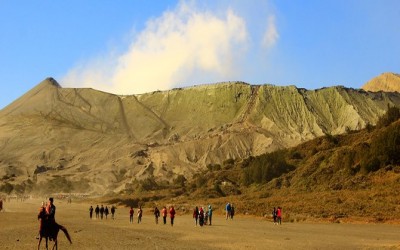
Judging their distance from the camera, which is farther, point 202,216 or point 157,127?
point 157,127

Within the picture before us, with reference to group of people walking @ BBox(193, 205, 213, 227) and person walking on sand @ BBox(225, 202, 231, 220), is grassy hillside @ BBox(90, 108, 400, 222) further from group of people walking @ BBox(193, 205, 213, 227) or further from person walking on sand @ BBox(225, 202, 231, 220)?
group of people walking @ BBox(193, 205, 213, 227)

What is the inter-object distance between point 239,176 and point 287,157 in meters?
7.61

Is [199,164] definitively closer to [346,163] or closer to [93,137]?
[93,137]

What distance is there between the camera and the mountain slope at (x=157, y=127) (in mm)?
108812

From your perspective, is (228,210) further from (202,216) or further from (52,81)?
(52,81)

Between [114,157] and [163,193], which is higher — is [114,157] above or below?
above

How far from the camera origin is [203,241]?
22375 mm

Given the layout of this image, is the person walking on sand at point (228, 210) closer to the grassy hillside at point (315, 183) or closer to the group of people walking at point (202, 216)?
the grassy hillside at point (315, 183)

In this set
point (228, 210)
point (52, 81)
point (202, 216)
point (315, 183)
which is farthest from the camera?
point (52, 81)

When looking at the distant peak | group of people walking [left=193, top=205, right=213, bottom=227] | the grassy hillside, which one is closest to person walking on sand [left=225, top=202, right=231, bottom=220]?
the grassy hillside

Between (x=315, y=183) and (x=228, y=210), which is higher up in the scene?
(x=315, y=183)

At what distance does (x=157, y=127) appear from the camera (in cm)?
13912

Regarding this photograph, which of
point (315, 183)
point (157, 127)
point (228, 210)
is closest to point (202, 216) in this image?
point (228, 210)

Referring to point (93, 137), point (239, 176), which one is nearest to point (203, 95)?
point (93, 137)
